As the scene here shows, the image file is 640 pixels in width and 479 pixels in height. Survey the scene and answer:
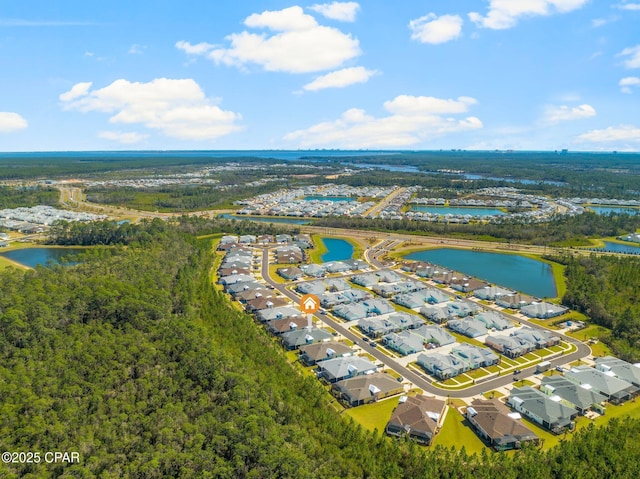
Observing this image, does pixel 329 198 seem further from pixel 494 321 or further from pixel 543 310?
pixel 494 321

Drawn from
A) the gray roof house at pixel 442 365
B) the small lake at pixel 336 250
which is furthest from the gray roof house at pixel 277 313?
the small lake at pixel 336 250

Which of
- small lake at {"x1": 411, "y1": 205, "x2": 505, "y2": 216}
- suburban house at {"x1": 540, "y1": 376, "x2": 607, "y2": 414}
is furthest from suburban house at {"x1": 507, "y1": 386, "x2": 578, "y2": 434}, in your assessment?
small lake at {"x1": 411, "y1": 205, "x2": 505, "y2": 216}

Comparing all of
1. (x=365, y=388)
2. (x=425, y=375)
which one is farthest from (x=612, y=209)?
(x=365, y=388)

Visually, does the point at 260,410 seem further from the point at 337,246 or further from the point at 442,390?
the point at 337,246

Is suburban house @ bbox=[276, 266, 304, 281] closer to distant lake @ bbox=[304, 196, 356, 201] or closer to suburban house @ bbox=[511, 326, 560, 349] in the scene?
suburban house @ bbox=[511, 326, 560, 349]

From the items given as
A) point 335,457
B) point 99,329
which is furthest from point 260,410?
point 99,329
